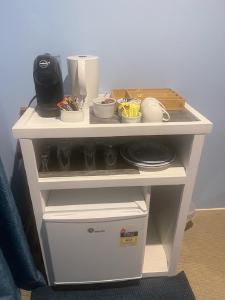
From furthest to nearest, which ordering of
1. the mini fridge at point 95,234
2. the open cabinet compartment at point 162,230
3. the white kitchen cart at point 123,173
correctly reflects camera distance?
the open cabinet compartment at point 162,230 < the mini fridge at point 95,234 < the white kitchen cart at point 123,173

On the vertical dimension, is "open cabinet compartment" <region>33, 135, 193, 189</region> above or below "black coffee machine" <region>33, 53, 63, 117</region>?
below

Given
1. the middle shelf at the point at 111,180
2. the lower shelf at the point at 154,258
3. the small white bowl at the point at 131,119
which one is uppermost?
the small white bowl at the point at 131,119

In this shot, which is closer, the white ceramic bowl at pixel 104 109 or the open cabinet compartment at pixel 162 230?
the white ceramic bowl at pixel 104 109

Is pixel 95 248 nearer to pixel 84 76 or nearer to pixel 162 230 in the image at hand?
pixel 162 230

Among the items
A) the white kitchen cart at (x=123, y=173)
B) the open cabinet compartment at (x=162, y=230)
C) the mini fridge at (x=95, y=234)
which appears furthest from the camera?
the open cabinet compartment at (x=162, y=230)

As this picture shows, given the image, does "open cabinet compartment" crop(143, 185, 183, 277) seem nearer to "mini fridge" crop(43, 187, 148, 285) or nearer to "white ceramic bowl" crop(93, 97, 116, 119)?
"mini fridge" crop(43, 187, 148, 285)

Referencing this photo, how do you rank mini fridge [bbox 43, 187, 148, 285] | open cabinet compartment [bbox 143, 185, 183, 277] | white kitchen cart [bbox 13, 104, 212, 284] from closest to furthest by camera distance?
1. white kitchen cart [bbox 13, 104, 212, 284]
2. mini fridge [bbox 43, 187, 148, 285]
3. open cabinet compartment [bbox 143, 185, 183, 277]

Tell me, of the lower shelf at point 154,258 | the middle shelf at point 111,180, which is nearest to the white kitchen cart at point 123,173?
the middle shelf at point 111,180

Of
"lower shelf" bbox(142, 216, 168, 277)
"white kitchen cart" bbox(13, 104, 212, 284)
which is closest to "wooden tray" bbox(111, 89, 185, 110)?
"white kitchen cart" bbox(13, 104, 212, 284)

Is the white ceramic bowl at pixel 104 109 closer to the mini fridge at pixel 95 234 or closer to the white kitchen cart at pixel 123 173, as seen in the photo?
the white kitchen cart at pixel 123 173

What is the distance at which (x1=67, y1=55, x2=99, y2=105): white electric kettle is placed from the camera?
87 centimetres

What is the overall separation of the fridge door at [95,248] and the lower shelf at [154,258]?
0.10 meters

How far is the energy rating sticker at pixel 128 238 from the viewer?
953mm

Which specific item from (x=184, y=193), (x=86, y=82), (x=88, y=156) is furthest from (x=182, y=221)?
(x=86, y=82)
